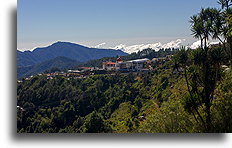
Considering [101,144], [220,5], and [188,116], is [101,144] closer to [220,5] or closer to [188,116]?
[188,116]

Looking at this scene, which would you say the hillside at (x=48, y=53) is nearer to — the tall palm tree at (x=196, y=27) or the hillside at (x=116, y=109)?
the hillside at (x=116, y=109)

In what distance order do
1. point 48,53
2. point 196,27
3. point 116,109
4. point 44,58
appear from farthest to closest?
1. point 44,58
2. point 48,53
3. point 116,109
4. point 196,27

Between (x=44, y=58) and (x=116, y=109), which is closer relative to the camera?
(x=116, y=109)

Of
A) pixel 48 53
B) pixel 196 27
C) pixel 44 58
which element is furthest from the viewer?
pixel 44 58

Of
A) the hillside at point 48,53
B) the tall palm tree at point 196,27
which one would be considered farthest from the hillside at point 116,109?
the tall palm tree at point 196,27

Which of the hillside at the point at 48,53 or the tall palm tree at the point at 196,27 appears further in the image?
the hillside at the point at 48,53

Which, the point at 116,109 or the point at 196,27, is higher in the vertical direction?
the point at 196,27

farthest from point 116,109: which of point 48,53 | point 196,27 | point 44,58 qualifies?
point 44,58

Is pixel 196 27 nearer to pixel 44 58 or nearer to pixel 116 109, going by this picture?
pixel 116 109

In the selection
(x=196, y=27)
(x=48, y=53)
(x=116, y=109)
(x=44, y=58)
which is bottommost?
(x=116, y=109)

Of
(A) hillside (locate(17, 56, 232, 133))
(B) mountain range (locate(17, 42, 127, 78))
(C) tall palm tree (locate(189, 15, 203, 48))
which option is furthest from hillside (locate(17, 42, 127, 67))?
(C) tall palm tree (locate(189, 15, 203, 48))

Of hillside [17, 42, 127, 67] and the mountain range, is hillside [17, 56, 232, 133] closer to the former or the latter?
the mountain range

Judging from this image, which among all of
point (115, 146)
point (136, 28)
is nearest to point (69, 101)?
point (136, 28)
